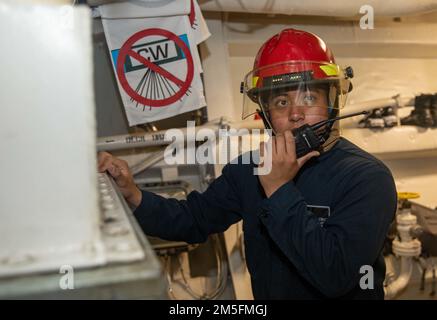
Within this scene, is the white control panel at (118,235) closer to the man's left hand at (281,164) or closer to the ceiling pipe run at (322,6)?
the man's left hand at (281,164)

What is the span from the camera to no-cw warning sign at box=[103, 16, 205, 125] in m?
1.62

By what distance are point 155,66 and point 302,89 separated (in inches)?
30.4

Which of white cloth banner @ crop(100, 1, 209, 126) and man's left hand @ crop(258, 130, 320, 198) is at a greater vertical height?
white cloth banner @ crop(100, 1, 209, 126)

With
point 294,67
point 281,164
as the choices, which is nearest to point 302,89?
point 294,67

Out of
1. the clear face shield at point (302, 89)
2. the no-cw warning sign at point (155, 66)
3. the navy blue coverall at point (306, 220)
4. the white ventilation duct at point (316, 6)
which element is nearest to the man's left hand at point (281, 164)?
the navy blue coverall at point (306, 220)

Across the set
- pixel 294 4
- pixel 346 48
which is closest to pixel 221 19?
pixel 294 4

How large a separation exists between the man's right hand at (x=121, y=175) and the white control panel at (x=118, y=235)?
562mm

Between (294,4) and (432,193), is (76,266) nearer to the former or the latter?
(294,4)

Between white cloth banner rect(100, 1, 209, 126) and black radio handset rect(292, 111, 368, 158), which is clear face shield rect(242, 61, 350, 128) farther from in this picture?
white cloth banner rect(100, 1, 209, 126)

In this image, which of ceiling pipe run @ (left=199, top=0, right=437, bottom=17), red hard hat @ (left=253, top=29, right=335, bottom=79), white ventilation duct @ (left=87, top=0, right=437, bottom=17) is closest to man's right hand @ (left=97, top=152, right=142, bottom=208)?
red hard hat @ (left=253, top=29, right=335, bottom=79)

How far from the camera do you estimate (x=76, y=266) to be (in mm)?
426

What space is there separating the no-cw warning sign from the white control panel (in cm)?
111

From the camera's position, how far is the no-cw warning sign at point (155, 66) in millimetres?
1625

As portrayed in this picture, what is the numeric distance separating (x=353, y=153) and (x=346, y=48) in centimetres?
146
